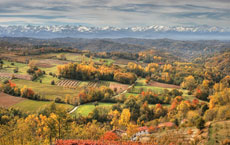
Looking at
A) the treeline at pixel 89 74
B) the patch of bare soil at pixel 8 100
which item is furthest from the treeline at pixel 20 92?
the treeline at pixel 89 74

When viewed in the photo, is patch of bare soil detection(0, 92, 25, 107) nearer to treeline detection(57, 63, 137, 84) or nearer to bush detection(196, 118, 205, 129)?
treeline detection(57, 63, 137, 84)

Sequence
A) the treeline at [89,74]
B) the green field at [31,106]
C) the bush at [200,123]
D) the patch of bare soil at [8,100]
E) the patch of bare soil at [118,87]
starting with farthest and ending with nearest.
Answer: the treeline at [89,74], the patch of bare soil at [118,87], the patch of bare soil at [8,100], the green field at [31,106], the bush at [200,123]

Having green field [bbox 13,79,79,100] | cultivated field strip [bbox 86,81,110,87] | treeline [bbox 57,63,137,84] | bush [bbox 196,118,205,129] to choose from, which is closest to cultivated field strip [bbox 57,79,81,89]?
green field [bbox 13,79,79,100]

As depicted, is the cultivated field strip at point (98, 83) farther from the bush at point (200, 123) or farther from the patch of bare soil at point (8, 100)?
the bush at point (200, 123)

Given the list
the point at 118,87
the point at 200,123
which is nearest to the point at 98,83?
the point at 118,87

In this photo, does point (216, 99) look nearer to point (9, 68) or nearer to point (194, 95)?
point (194, 95)

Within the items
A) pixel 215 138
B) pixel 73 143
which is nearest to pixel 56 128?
pixel 73 143
